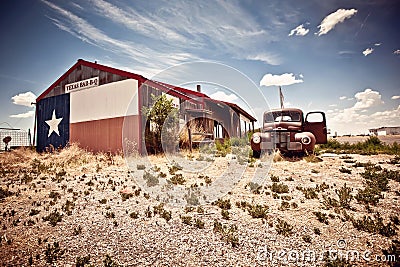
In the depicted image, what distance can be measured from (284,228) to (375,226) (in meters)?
1.79

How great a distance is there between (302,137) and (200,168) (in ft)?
16.4

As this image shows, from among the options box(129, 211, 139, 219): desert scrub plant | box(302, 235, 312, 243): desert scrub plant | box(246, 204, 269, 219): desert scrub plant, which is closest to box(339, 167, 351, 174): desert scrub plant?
box(246, 204, 269, 219): desert scrub plant

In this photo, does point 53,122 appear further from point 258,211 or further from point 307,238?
point 307,238

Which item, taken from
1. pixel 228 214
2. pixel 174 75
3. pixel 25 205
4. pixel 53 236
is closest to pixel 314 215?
pixel 228 214

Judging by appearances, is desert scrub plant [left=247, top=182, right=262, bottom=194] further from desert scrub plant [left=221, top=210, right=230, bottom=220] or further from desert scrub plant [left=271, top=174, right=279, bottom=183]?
desert scrub plant [left=221, top=210, right=230, bottom=220]

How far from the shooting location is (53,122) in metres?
17.7

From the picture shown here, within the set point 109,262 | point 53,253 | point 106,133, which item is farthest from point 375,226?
point 106,133

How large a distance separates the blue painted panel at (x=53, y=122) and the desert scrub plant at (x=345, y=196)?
1619 centimetres

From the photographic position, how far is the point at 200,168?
9.84 m

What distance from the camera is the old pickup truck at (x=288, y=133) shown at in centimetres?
1130

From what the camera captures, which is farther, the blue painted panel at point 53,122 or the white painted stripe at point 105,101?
the blue painted panel at point 53,122

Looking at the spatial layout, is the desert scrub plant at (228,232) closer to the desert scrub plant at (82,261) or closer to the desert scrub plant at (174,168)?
the desert scrub plant at (82,261)

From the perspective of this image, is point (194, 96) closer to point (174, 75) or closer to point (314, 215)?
point (174, 75)

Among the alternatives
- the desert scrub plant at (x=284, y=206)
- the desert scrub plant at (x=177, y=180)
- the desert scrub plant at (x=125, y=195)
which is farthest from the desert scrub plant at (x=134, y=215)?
the desert scrub plant at (x=284, y=206)
